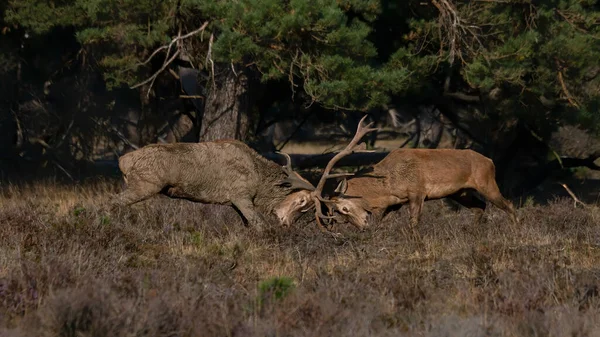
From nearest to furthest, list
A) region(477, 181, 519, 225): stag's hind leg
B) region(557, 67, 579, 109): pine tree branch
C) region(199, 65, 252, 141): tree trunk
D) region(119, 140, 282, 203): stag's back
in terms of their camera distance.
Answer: region(119, 140, 282, 203): stag's back → region(477, 181, 519, 225): stag's hind leg → region(557, 67, 579, 109): pine tree branch → region(199, 65, 252, 141): tree trunk

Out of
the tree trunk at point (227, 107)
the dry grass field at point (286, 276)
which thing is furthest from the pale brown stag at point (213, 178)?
the tree trunk at point (227, 107)

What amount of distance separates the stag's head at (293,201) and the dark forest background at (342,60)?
171 centimetres

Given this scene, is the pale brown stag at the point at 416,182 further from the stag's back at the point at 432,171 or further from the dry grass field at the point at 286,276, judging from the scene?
the dry grass field at the point at 286,276

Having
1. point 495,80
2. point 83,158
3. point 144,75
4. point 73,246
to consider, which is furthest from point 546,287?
point 83,158

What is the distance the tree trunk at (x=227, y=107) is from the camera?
15.9m

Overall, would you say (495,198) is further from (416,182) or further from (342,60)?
(342,60)

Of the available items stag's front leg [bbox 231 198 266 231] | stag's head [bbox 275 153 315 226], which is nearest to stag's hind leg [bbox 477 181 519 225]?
stag's head [bbox 275 153 315 226]

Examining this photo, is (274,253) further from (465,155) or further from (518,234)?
(465,155)

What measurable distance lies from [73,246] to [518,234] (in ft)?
16.2

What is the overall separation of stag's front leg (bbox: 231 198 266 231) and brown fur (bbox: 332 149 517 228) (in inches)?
61.1

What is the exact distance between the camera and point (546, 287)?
7.52 m

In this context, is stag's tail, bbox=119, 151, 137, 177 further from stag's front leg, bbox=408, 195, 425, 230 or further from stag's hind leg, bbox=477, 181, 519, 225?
stag's hind leg, bbox=477, 181, 519, 225

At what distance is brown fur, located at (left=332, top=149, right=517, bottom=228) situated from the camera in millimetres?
12805

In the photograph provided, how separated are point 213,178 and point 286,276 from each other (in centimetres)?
331
